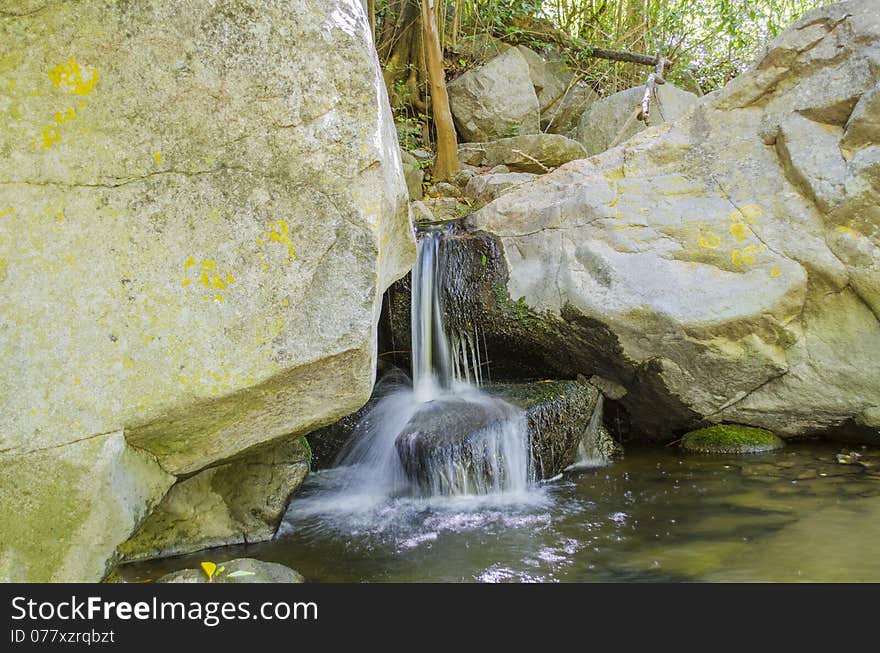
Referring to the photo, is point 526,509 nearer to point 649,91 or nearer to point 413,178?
point 413,178

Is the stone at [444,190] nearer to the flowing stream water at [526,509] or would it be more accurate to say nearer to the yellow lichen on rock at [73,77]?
the flowing stream water at [526,509]

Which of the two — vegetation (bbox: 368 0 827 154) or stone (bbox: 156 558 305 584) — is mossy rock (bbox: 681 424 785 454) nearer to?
stone (bbox: 156 558 305 584)

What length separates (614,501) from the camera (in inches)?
163

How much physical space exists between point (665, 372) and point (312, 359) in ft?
10.4

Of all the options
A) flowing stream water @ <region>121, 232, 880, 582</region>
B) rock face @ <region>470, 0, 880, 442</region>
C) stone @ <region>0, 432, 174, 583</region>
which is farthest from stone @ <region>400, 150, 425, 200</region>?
stone @ <region>0, 432, 174, 583</region>

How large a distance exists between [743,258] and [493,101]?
23.5ft

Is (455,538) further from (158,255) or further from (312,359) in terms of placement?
(158,255)

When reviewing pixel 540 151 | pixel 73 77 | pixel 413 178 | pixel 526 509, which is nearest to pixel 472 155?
pixel 540 151

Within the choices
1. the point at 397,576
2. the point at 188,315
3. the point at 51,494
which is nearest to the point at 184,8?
the point at 188,315

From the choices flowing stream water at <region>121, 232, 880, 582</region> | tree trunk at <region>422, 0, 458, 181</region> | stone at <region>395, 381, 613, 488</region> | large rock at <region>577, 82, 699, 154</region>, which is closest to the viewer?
flowing stream water at <region>121, 232, 880, 582</region>

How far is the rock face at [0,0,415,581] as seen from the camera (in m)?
2.55

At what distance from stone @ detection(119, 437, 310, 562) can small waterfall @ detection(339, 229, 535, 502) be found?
930 mm

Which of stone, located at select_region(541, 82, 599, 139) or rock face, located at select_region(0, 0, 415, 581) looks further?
stone, located at select_region(541, 82, 599, 139)

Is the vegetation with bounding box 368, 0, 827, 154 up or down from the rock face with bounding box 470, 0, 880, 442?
up
